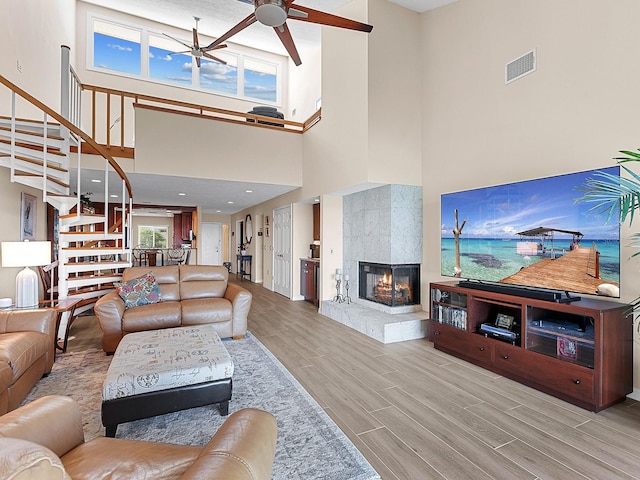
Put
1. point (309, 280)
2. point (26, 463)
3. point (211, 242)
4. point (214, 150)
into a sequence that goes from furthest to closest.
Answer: point (211, 242) → point (309, 280) → point (214, 150) → point (26, 463)

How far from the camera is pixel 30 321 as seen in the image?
288 centimetres

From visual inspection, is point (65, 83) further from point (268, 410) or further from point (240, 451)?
point (240, 451)

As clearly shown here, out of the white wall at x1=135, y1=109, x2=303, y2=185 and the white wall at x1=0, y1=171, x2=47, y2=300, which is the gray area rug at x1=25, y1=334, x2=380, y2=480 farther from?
the white wall at x1=135, y1=109, x2=303, y2=185

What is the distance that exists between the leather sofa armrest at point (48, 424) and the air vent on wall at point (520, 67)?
14.9ft

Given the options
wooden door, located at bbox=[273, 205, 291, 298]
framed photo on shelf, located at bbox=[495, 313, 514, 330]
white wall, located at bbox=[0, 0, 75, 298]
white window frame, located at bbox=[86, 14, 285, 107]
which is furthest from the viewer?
white window frame, located at bbox=[86, 14, 285, 107]

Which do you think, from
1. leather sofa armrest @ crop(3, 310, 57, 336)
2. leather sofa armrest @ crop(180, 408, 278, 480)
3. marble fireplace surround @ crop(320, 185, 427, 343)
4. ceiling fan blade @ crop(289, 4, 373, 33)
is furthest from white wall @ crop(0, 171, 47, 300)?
leather sofa armrest @ crop(180, 408, 278, 480)

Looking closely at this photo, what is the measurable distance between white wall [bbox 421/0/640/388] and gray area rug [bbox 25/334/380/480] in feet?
8.43

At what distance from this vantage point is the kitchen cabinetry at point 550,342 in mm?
2393

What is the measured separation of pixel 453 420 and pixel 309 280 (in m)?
4.46

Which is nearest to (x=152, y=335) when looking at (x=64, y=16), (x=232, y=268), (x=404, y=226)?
(x=404, y=226)

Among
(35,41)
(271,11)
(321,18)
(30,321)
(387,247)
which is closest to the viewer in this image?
(271,11)

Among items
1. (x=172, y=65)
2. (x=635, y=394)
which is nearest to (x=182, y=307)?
(x=635, y=394)

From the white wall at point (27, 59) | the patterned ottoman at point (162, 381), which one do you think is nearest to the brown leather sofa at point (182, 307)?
the patterned ottoman at point (162, 381)

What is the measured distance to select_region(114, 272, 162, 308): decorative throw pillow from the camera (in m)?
3.96
